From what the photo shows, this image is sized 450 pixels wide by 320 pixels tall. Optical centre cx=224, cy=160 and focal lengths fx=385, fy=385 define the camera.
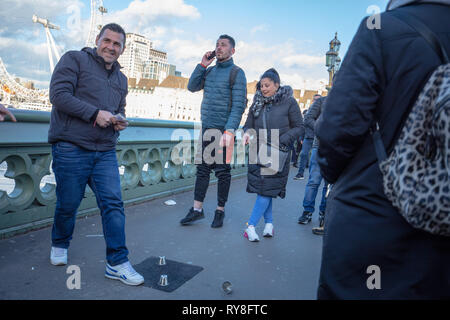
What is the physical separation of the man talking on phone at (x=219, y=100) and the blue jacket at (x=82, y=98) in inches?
64.3

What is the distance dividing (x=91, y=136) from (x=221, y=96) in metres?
1.98

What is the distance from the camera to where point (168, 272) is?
321 centimetres

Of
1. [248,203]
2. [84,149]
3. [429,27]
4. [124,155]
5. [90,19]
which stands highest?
[90,19]

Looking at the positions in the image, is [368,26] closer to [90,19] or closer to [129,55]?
[90,19]

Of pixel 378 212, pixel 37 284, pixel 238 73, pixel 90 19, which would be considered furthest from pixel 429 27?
pixel 90 19

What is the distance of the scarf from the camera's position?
4.30 metres

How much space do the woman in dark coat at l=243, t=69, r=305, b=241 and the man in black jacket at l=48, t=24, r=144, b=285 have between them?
1686 millimetres

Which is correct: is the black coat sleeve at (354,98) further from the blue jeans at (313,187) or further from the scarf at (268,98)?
the blue jeans at (313,187)

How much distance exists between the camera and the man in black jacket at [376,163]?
1.48 m

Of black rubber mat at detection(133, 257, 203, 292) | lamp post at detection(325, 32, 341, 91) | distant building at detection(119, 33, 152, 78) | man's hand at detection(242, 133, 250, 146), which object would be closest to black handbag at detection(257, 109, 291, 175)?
man's hand at detection(242, 133, 250, 146)

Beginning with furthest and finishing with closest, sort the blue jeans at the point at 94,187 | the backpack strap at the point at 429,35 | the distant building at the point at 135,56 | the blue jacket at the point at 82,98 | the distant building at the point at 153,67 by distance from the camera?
the distant building at the point at 135,56 → the distant building at the point at 153,67 → the blue jeans at the point at 94,187 → the blue jacket at the point at 82,98 → the backpack strap at the point at 429,35

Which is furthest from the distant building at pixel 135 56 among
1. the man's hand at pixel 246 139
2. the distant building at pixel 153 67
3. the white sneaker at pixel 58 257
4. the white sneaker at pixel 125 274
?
the white sneaker at pixel 125 274

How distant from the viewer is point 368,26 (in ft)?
5.14

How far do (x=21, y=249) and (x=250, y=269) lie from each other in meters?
2.05
